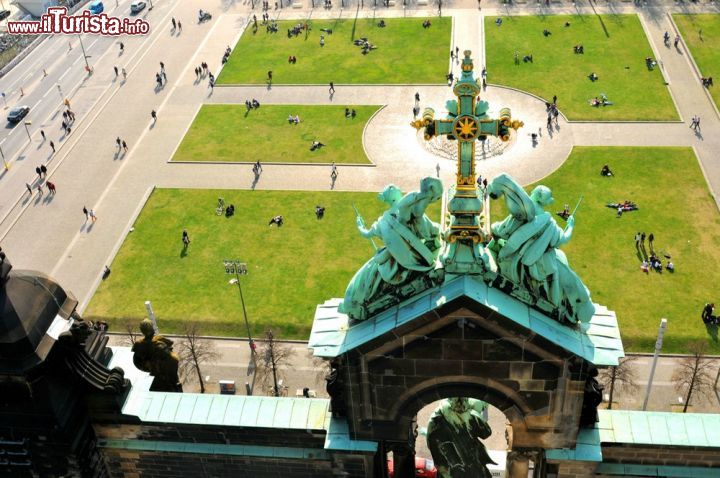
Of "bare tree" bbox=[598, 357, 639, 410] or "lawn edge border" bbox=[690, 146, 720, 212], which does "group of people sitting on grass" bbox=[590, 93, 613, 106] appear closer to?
"lawn edge border" bbox=[690, 146, 720, 212]

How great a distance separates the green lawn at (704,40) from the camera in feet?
368

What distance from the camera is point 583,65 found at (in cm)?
11594

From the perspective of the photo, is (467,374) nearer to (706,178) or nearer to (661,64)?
(706,178)

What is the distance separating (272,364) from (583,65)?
71289 millimetres

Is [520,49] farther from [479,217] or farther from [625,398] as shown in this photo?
[479,217]

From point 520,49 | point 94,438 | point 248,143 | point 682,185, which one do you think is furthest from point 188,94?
point 94,438

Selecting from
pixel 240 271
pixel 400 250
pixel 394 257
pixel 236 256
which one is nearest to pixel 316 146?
pixel 236 256

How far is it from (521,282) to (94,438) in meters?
17.0

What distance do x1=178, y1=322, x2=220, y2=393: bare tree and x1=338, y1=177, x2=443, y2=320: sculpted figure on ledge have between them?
4419 centimetres

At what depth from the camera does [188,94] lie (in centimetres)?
11725

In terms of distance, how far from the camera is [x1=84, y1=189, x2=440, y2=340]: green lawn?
76.1 metres

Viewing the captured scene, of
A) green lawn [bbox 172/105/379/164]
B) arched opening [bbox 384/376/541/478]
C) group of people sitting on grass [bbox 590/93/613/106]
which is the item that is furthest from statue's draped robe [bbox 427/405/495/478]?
group of people sitting on grass [bbox 590/93/613/106]

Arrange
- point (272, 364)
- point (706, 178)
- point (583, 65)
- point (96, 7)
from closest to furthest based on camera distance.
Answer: point (272, 364) → point (706, 178) → point (583, 65) → point (96, 7)

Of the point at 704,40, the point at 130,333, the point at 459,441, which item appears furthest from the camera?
the point at 704,40
